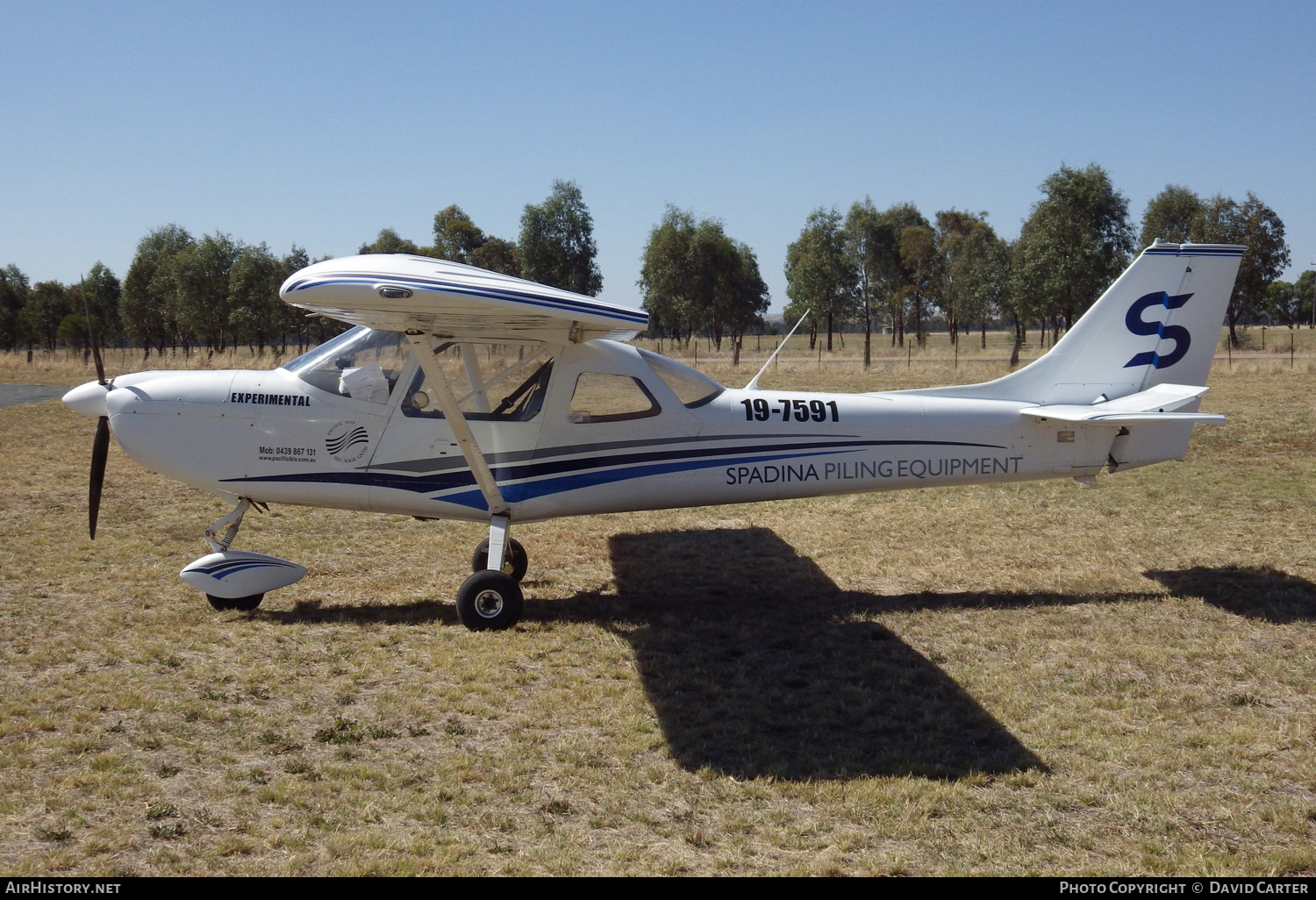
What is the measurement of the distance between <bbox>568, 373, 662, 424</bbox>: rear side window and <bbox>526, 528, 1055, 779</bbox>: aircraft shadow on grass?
1593 mm

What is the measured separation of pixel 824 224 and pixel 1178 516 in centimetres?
3573

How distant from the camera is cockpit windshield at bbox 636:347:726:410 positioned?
7.60m

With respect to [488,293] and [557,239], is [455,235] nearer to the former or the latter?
[557,239]

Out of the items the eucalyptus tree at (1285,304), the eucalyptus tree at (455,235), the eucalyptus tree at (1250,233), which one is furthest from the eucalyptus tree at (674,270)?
the eucalyptus tree at (1285,304)

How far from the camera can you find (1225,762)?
4.44 m

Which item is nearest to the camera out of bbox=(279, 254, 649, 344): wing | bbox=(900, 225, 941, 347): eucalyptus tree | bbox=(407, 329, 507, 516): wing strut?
bbox=(279, 254, 649, 344): wing

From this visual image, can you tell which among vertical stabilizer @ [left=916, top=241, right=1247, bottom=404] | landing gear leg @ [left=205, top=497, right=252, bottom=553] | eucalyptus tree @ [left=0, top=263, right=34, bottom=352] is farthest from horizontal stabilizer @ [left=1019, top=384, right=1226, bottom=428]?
eucalyptus tree @ [left=0, top=263, right=34, bottom=352]

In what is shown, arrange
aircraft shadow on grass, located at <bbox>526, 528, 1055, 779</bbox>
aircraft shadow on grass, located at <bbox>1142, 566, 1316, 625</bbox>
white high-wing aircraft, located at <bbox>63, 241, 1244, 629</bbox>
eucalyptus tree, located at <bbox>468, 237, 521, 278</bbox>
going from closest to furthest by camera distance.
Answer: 1. aircraft shadow on grass, located at <bbox>526, 528, 1055, 779</bbox>
2. aircraft shadow on grass, located at <bbox>1142, 566, 1316, 625</bbox>
3. white high-wing aircraft, located at <bbox>63, 241, 1244, 629</bbox>
4. eucalyptus tree, located at <bbox>468, 237, 521, 278</bbox>

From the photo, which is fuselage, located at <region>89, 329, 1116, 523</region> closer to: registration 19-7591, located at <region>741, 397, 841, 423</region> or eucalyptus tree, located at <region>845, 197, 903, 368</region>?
registration 19-7591, located at <region>741, 397, 841, 423</region>

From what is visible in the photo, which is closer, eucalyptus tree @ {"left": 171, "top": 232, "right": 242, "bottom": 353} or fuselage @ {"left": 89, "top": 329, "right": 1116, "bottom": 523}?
fuselage @ {"left": 89, "top": 329, "right": 1116, "bottom": 523}

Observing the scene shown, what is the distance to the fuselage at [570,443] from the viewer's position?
23.5ft

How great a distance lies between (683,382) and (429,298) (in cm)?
276

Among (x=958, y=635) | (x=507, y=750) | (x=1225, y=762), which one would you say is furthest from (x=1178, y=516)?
(x=507, y=750)

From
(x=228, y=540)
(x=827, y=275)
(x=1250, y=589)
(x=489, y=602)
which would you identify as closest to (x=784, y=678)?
(x=489, y=602)
